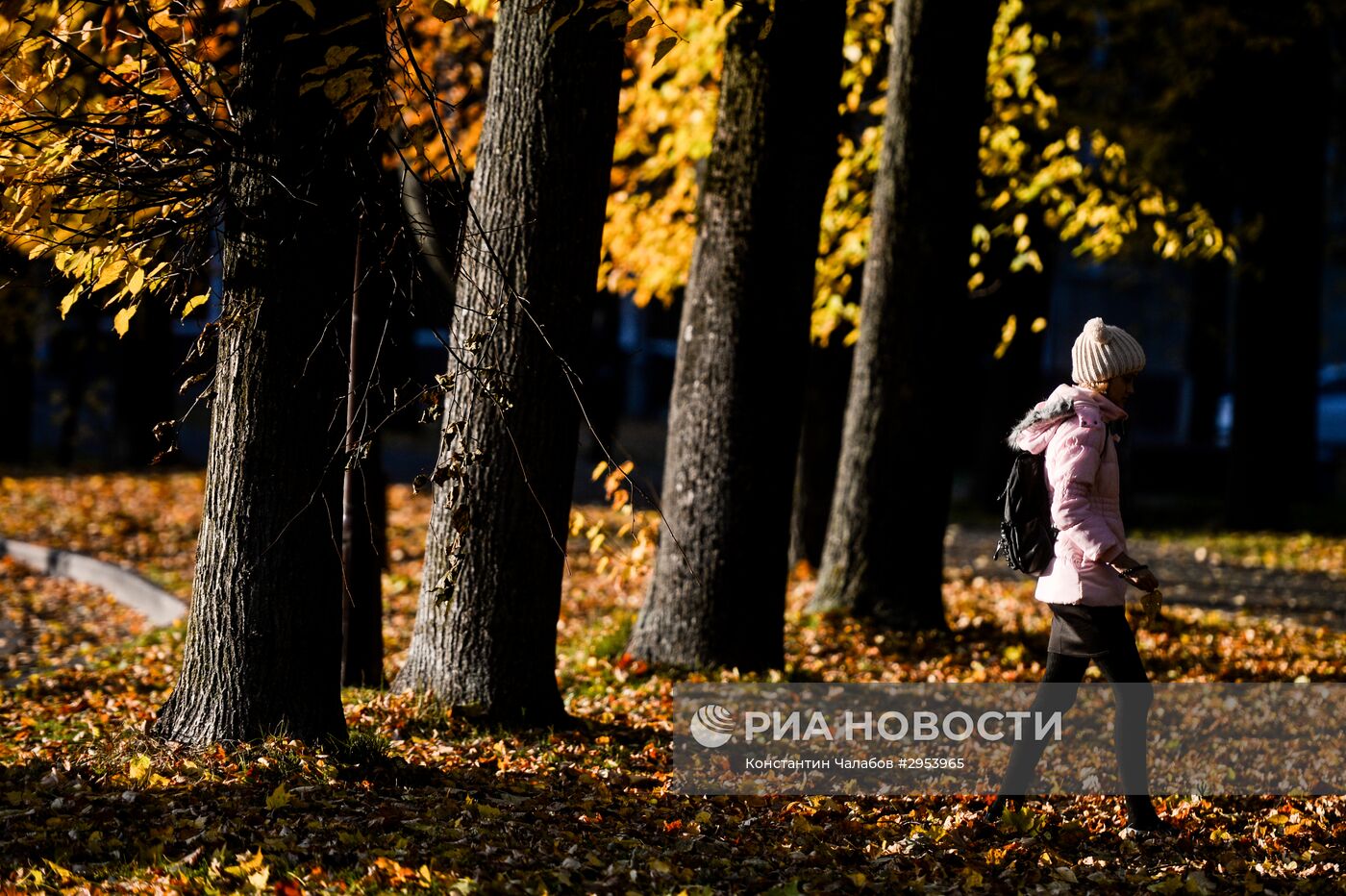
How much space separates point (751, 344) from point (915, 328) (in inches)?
74.0

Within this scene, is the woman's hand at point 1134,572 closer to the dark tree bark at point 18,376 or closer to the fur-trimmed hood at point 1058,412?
the fur-trimmed hood at point 1058,412

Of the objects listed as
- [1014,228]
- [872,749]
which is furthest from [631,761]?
[1014,228]

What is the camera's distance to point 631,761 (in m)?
5.75

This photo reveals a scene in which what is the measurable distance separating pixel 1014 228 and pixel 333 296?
6431 millimetres

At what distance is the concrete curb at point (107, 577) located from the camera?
1029 cm

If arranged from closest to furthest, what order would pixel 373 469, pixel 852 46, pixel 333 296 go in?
pixel 333 296 < pixel 373 469 < pixel 852 46

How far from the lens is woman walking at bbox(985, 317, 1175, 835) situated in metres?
4.66

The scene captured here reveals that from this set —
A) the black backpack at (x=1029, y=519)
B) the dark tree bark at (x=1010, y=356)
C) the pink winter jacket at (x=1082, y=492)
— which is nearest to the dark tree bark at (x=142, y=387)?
the dark tree bark at (x=1010, y=356)

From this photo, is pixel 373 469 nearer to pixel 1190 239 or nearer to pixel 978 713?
pixel 978 713

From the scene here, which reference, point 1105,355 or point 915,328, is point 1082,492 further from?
point 915,328

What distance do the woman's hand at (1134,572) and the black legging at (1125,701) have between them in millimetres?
262

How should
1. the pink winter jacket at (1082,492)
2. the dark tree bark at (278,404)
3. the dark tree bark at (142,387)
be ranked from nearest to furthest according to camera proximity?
the pink winter jacket at (1082,492) → the dark tree bark at (278,404) → the dark tree bark at (142,387)

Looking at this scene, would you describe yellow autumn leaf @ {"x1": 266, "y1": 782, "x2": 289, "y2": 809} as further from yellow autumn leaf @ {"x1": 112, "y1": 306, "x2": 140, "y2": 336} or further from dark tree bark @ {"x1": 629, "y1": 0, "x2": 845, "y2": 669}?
dark tree bark @ {"x1": 629, "y1": 0, "x2": 845, "y2": 669}

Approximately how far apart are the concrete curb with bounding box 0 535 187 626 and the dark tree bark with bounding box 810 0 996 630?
16.0 ft
